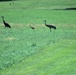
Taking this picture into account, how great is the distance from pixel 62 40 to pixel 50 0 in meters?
49.6

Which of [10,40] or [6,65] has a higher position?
[6,65]

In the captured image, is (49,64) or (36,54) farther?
(36,54)

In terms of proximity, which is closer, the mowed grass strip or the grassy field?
the mowed grass strip

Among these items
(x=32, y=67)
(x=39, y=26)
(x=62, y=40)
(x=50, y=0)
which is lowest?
(x=50, y=0)

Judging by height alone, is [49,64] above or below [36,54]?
above

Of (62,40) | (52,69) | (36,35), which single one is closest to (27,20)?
(36,35)

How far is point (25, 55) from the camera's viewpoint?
22516mm

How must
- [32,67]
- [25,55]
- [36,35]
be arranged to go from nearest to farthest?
[32,67] → [25,55] → [36,35]

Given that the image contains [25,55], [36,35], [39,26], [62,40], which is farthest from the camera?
[39,26]

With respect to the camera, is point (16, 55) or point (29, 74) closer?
point (29, 74)

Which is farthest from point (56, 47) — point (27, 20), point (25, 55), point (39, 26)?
point (27, 20)

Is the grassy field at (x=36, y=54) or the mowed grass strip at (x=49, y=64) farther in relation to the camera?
the grassy field at (x=36, y=54)

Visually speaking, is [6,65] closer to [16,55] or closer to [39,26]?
[16,55]

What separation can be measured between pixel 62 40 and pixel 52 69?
1098cm
